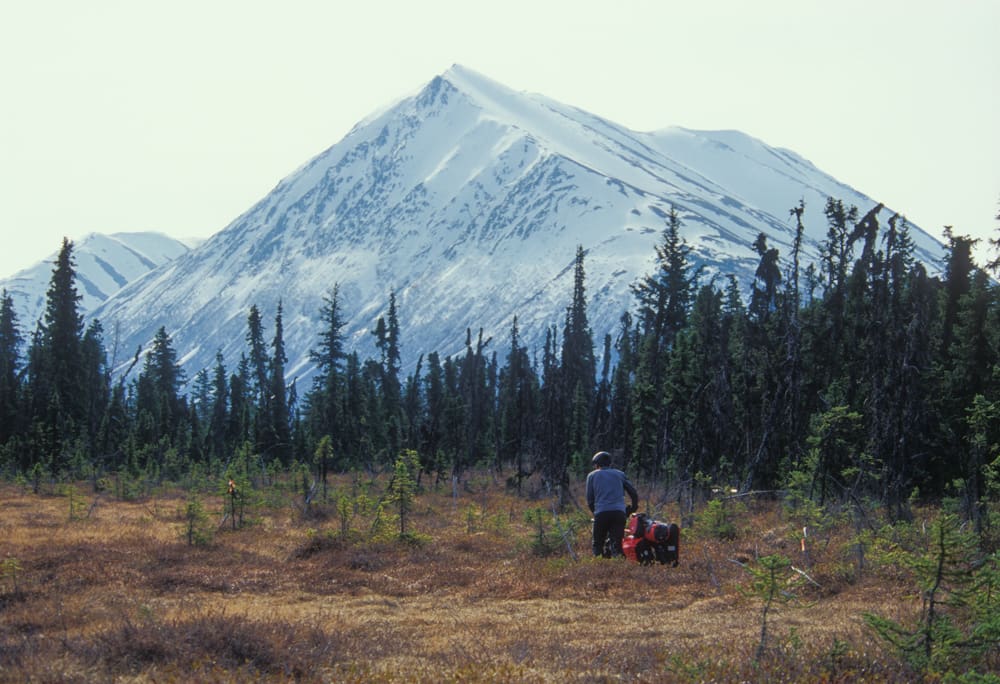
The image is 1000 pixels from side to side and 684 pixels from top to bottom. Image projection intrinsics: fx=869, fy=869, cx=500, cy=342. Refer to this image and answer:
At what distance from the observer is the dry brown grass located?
7.80 meters

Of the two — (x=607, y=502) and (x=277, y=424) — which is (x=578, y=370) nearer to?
(x=277, y=424)

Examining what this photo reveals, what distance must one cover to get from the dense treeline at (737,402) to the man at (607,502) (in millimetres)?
3978

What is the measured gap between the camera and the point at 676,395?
99.7 ft

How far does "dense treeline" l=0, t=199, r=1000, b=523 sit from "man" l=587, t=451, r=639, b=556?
157 inches

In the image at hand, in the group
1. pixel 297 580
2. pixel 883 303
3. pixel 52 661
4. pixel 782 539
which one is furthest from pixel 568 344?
pixel 52 661

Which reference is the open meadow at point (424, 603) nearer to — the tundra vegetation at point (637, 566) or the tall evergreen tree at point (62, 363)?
the tundra vegetation at point (637, 566)

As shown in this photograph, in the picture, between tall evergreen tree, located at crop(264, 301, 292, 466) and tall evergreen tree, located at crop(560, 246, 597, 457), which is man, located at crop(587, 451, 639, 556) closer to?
tall evergreen tree, located at crop(560, 246, 597, 457)

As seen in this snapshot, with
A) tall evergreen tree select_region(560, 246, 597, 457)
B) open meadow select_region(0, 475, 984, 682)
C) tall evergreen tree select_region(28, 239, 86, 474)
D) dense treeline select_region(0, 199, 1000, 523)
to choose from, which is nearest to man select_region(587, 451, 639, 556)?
open meadow select_region(0, 475, 984, 682)

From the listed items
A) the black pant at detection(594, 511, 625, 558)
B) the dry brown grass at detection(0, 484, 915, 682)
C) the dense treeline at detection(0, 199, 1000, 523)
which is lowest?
the dry brown grass at detection(0, 484, 915, 682)

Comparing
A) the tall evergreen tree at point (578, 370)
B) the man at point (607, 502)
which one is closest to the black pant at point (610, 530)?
the man at point (607, 502)

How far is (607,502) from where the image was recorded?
1461 cm

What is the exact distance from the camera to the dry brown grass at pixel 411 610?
25.6ft

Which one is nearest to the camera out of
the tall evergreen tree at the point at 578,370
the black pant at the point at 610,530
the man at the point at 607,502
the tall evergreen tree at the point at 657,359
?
the man at the point at 607,502

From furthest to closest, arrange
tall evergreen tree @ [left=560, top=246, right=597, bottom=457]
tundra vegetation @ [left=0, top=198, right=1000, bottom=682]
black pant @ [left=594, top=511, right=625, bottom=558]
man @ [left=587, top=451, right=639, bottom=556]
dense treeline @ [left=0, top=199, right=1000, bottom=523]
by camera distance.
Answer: tall evergreen tree @ [left=560, top=246, right=597, bottom=457] → dense treeline @ [left=0, top=199, right=1000, bottom=523] → black pant @ [left=594, top=511, right=625, bottom=558] → man @ [left=587, top=451, right=639, bottom=556] → tundra vegetation @ [left=0, top=198, right=1000, bottom=682]
